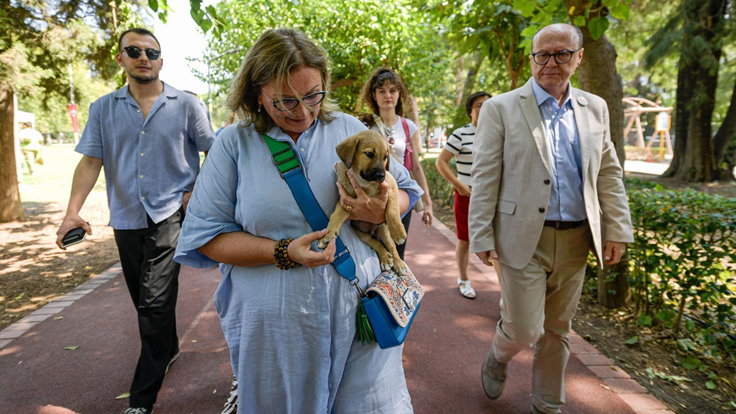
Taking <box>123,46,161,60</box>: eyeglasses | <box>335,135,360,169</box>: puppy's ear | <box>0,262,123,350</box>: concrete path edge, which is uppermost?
<box>123,46,161,60</box>: eyeglasses

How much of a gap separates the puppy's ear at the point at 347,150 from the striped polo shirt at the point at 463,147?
3.59 m

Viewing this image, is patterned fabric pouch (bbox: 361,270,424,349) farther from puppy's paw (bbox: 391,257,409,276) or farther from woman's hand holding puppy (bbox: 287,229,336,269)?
woman's hand holding puppy (bbox: 287,229,336,269)

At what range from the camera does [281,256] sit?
5.69ft

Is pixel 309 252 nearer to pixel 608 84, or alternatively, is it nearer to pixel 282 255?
pixel 282 255

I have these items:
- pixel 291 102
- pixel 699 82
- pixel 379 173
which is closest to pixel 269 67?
pixel 291 102

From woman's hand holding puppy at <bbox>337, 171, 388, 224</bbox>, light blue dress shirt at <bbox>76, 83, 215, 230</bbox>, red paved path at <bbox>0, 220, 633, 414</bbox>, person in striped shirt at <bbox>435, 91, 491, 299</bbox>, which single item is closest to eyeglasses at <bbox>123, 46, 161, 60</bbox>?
light blue dress shirt at <bbox>76, 83, 215, 230</bbox>

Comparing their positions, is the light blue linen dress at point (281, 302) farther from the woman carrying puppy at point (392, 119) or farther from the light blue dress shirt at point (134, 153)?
the woman carrying puppy at point (392, 119)

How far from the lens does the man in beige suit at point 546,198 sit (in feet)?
9.37

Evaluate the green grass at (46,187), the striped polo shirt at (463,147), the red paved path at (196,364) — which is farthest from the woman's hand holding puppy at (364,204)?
the green grass at (46,187)

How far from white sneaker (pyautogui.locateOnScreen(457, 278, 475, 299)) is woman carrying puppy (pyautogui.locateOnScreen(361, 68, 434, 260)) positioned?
1.37 m

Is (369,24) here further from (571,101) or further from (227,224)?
(227,224)

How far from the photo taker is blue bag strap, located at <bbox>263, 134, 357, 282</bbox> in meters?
1.78

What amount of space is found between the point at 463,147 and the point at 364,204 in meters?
3.73

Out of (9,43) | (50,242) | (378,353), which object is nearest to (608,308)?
(378,353)
